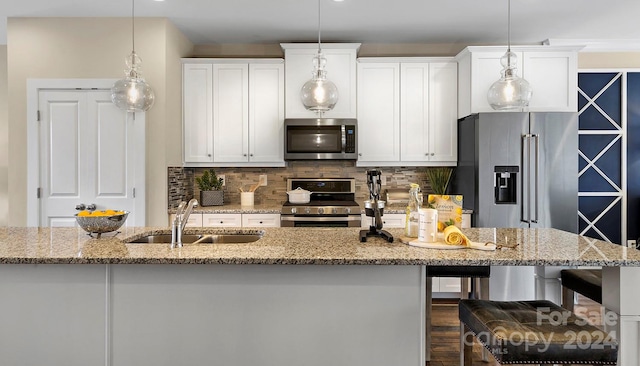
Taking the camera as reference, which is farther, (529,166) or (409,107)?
(409,107)

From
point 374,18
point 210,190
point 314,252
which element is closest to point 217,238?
point 314,252

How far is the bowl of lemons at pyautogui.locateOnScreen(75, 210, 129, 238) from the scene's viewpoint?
2137mm

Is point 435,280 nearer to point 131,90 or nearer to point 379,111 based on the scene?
point 379,111

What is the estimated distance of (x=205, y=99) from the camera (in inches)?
163

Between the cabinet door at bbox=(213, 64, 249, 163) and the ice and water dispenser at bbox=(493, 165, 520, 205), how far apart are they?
2.46 meters

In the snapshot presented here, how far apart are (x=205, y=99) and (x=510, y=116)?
115 inches

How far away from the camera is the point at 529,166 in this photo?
3.63m

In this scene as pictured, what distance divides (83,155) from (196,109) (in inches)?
43.9

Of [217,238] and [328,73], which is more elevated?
[328,73]

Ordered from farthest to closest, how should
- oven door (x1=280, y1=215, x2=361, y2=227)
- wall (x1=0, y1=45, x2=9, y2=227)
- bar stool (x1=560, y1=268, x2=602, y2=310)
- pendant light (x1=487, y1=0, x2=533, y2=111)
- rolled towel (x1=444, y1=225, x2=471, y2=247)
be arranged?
wall (x1=0, y1=45, x2=9, y2=227) → oven door (x1=280, y1=215, x2=361, y2=227) → pendant light (x1=487, y1=0, x2=533, y2=111) → bar stool (x1=560, y1=268, x2=602, y2=310) → rolled towel (x1=444, y1=225, x2=471, y2=247)

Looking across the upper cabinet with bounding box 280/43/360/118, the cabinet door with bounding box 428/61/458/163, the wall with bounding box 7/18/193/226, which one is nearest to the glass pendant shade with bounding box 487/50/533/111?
the cabinet door with bounding box 428/61/458/163

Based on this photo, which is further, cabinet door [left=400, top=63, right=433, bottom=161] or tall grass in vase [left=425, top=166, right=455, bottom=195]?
tall grass in vase [left=425, top=166, right=455, bottom=195]

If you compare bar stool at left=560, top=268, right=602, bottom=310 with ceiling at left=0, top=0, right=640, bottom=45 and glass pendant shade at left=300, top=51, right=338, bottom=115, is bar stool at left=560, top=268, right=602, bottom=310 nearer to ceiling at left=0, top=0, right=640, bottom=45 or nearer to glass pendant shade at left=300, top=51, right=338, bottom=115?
glass pendant shade at left=300, top=51, right=338, bottom=115

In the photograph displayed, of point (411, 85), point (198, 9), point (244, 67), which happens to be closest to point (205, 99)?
point (244, 67)
